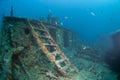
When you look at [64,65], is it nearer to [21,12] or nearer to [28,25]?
[28,25]

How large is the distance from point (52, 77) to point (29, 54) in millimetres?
1236

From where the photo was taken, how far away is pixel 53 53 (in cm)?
613

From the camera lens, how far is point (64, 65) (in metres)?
6.16

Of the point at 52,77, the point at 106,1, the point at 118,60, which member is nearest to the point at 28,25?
the point at 52,77

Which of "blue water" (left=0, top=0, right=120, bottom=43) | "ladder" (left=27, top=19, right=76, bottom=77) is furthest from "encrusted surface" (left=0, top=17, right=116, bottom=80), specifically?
"blue water" (left=0, top=0, right=120, bottom=43)

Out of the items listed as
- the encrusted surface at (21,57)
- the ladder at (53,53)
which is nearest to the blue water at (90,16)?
the ladder at (53,53)

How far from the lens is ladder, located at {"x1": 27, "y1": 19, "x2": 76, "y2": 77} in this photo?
17.6 feet

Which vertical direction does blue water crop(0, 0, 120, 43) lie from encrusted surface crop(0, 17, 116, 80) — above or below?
above

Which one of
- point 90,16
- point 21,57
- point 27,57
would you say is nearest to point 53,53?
point 27,57

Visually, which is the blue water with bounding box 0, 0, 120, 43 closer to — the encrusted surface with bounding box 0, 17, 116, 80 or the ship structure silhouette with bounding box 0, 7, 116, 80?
the ship structure silhouette with bounding box 0, 7, 116, 80

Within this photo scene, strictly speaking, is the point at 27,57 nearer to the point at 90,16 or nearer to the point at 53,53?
the point at 53,53

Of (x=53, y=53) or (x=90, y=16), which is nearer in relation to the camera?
(x=53, y=53)

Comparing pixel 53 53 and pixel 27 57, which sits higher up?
pixel 53 53

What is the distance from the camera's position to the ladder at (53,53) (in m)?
5.36
